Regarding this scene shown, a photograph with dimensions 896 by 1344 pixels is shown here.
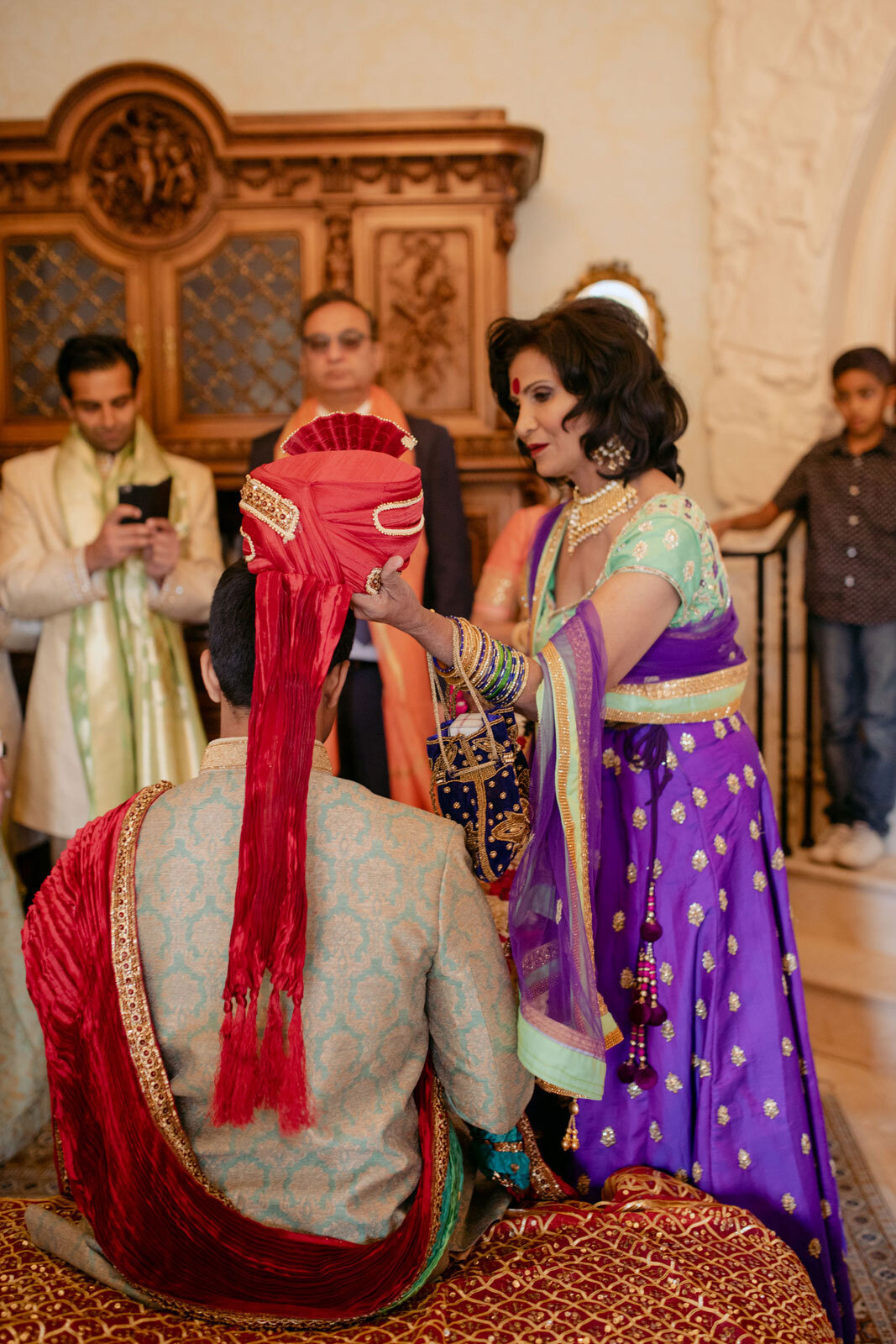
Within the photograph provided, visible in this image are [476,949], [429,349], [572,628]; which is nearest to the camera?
[476,949]

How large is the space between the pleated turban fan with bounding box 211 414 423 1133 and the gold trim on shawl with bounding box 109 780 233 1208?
0.06 m

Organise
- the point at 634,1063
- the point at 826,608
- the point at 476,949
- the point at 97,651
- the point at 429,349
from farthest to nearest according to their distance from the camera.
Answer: the point at 429,349 < the point at 826,608 < the point at 97,651 < the point at 634,1063 < the point at 476,949

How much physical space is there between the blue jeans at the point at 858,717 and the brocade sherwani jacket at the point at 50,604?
2.11 m

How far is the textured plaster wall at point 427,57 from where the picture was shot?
4.30 metres

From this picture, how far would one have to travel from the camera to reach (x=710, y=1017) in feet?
5.54

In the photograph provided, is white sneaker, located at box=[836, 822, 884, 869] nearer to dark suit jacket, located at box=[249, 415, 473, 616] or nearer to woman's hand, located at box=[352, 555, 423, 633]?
dark suit jacket, located at box=[249, 415, 473, 616]

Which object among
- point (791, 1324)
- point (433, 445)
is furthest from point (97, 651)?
point (791, 1324)

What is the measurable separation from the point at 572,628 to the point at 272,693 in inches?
19.0

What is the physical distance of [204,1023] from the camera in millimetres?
1266

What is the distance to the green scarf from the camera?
292cm

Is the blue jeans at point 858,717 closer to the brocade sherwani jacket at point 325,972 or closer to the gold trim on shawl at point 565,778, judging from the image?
the gold trim on shawl at point 565,778

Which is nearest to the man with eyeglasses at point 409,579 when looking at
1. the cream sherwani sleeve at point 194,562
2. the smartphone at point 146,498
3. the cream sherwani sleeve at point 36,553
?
the cream sherwani sleeve at point 194,562

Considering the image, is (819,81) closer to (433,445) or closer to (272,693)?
(433,445)

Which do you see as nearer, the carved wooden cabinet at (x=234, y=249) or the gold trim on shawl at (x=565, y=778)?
the gold trim on shawl at (x=565, y=778)
